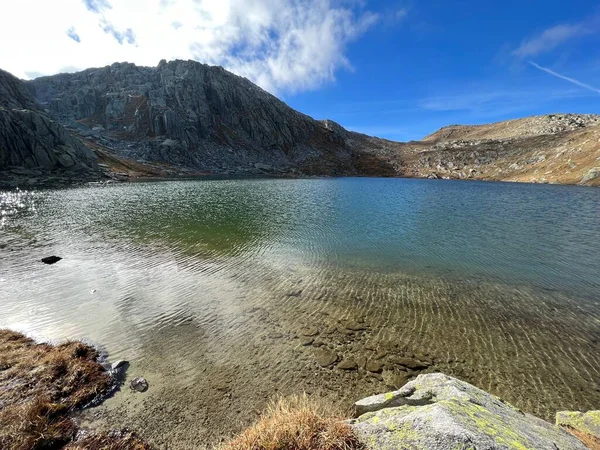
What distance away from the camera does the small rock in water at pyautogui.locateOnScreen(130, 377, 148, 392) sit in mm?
9420

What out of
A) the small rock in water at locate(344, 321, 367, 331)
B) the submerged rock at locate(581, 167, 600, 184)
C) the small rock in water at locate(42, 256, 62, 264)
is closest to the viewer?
the small rock in water at locate(344, 321, 367, 331)

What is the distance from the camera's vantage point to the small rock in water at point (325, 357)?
1111cm

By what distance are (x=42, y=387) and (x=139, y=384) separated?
276 cm

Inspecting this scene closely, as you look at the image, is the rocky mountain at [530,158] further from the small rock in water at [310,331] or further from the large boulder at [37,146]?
the large boulder at [37,146]

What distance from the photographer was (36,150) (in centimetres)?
8738

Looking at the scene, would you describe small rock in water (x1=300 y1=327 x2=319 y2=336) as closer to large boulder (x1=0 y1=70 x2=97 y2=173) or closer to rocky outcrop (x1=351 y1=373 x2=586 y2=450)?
rocky outcrop (x1=351 y1=373 x2=586 y2=450)

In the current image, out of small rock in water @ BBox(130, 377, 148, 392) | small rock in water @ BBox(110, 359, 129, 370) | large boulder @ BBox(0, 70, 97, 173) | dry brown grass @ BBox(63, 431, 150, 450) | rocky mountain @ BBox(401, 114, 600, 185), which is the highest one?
rocky mountain @ BBox(401, 114, 600, 185)

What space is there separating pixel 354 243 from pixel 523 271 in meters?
13.5

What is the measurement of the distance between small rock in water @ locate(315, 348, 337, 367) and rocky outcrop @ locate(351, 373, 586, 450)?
4632 mm

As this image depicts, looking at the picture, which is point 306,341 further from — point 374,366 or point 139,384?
point 139,384

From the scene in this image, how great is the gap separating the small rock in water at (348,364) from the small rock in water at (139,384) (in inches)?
278

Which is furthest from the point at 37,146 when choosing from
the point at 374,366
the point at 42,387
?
the point at 374,366

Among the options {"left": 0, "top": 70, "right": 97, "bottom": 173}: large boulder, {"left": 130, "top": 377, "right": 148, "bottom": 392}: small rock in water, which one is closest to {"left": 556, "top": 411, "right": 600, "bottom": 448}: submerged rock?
{"left": 130, "top": 377, "right": 148, "bottom": 392}: small rock in water

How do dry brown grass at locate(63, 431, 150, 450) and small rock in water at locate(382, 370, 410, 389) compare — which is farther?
small rock in water at locate(382, 370, 410, 389)
